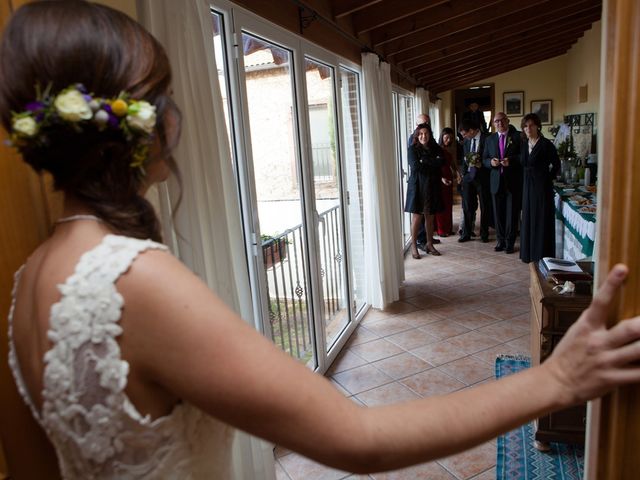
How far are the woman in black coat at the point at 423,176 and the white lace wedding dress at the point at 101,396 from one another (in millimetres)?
5060

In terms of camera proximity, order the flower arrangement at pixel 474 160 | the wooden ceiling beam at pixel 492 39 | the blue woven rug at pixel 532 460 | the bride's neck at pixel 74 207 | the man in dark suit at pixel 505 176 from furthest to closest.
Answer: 1. the flower arrangement at pixel 474 160
2. the wooden ceiling beam at pixel 492 39
3. the man in dark suit at pixel 505 176
4. the blue woven rug at pixel 532 460
5. the bride's neck at pixel 74 207

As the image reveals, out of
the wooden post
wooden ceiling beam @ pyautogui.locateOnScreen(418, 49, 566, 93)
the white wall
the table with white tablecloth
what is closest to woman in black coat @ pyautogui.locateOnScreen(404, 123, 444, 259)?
the table with white tablecloth

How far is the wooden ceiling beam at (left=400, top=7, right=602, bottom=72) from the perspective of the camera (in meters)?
5.93

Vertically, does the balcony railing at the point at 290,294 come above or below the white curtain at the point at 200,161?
below

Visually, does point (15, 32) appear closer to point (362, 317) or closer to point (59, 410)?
point (59, 410)

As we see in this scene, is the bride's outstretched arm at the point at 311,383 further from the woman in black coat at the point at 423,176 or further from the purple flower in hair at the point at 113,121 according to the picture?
the woman in black coat at the point at 423,176

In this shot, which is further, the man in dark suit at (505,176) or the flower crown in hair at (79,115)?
the man in dark suit at (505,176)

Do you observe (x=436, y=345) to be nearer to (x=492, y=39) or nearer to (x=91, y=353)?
(x=91, y=353)

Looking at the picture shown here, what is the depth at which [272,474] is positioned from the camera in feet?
6.40

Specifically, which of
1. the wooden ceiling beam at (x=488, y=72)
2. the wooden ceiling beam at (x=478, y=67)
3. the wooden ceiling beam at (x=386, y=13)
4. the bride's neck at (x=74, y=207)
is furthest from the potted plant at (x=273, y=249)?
the wooden ceiling beam at (x=488, y=72)

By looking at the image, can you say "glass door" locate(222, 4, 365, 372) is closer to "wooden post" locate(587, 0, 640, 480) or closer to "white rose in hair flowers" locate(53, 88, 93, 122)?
"white rose in hair flowers" locate(53, 88, 93, 122)

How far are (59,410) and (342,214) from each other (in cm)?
320

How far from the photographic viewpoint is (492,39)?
21.0 ft

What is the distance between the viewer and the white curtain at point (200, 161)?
4.60ft
